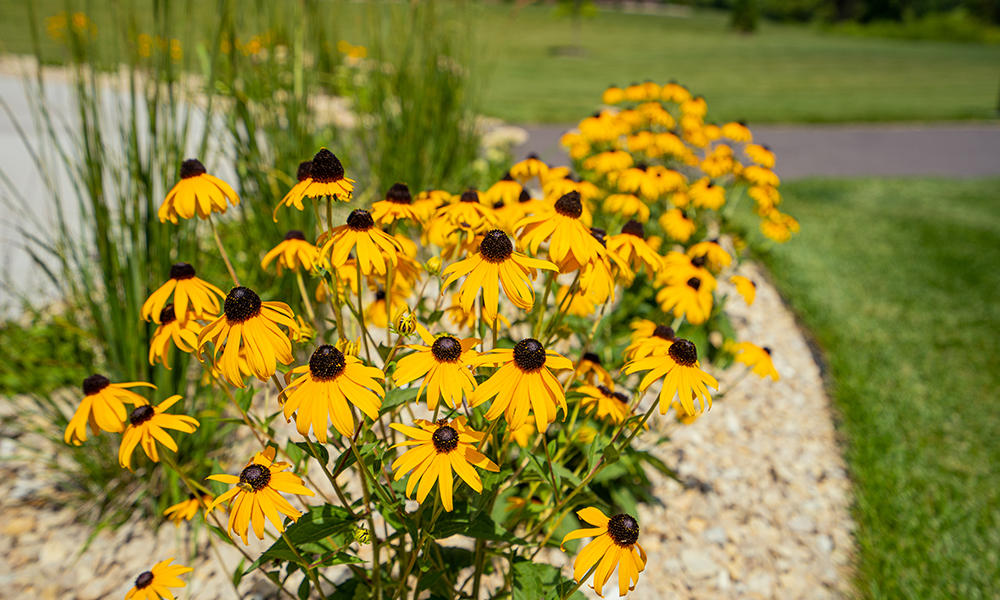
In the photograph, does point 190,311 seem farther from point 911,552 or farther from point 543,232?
point 911,552

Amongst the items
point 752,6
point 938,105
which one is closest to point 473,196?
point 938,105

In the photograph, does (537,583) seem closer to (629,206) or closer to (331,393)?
(331,393)

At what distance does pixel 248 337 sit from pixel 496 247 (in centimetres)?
51

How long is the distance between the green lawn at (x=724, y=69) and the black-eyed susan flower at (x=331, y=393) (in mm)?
1724

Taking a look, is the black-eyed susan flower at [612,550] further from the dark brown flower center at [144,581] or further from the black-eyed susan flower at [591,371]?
the dark brown flower center at [144,581]

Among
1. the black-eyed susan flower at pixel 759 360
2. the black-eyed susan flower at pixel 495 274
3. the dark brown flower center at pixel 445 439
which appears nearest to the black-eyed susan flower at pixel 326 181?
the black-eyed susan flower at pixel 495 274

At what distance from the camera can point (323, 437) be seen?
100cm

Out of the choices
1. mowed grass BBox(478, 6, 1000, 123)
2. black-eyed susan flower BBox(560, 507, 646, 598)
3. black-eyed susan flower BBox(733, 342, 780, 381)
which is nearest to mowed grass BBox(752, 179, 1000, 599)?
black-eyed susan flower BBox(733, 342, 780, 381)

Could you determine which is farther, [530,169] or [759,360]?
[530,169]

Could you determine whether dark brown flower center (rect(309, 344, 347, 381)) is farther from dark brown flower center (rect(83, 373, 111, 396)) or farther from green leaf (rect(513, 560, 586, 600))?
green leaf (rect(513, 560, 586, 600))

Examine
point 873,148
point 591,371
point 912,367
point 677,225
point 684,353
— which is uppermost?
point 684,353

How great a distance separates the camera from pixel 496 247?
1.15 m

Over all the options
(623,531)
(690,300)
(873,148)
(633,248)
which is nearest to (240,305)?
(623,531)

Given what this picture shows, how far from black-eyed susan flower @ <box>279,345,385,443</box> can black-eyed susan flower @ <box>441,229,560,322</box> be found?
0.78 feet
